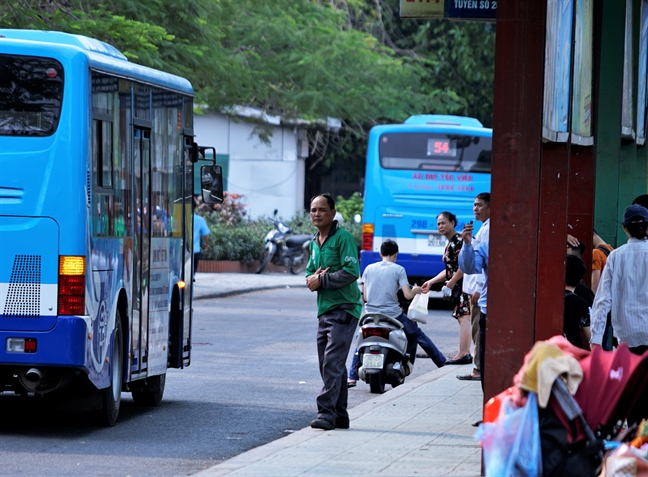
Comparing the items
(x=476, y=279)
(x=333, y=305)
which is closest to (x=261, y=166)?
(x=476, y=279)

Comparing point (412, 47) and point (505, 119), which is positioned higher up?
point (412, 47)

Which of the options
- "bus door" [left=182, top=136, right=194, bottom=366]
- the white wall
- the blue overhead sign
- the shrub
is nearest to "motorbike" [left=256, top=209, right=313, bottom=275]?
the shrub

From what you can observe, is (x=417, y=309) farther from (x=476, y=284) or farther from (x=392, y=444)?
(x=392, y=444)

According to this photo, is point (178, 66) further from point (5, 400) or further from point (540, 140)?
point (540, 140)

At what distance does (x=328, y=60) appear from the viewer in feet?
96.8

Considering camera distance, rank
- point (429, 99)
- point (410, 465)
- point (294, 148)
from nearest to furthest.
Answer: point (410, 465) < point (429, 99) < point (294, 148)

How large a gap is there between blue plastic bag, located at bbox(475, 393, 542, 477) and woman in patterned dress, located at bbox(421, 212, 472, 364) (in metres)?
8.95

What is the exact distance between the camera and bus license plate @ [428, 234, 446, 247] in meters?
24.7

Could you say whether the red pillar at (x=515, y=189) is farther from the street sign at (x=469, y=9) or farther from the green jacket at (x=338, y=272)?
the green jacket at (x=338, y=272)

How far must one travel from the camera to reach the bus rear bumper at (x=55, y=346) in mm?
9438

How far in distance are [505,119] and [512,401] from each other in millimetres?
2274

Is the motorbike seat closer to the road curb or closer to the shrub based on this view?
the shrub

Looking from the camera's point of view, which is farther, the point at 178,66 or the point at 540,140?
the point at 178,66

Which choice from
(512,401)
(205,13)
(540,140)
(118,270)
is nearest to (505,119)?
(540,140)
